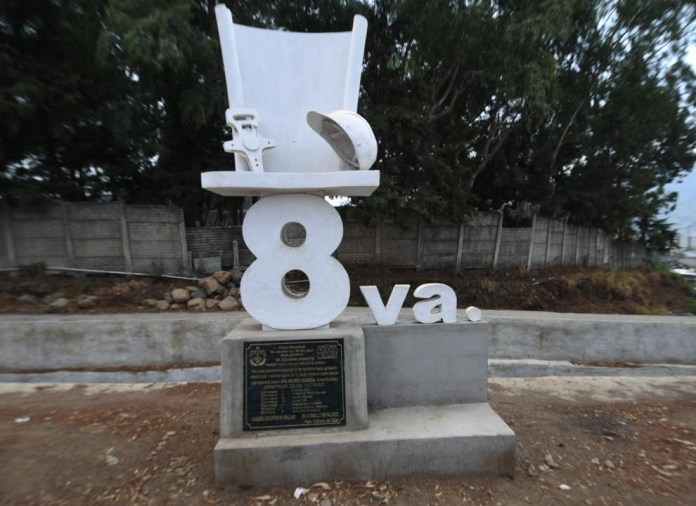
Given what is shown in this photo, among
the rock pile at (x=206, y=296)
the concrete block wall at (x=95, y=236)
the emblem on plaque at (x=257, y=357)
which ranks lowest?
the rock pile at (x=206, y=296)

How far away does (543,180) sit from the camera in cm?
1345

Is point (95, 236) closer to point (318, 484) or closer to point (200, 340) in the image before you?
point (200, 340)

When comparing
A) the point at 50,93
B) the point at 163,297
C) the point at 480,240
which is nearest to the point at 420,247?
the point at 480,240

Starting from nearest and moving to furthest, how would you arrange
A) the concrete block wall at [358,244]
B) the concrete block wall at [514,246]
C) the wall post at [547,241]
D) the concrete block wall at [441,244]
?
the concrete block wall at [441,244]
the concrete block wall at [358,244]
the concrete block wall at [514,246]
the wall post at [547,241]

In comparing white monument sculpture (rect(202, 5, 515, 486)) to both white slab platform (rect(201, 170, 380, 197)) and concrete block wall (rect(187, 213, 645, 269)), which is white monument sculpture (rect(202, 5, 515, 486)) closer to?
white slab platform (rect(201, 170, 380, 197))

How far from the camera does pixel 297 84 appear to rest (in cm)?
384

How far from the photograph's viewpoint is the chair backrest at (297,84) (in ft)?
12.3

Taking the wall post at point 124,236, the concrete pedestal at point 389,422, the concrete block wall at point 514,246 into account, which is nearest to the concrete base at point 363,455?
the concrete pedestal at point 389,422

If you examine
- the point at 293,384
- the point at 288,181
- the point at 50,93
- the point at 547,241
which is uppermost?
the point at 50,93

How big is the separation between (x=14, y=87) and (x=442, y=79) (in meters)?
8.66

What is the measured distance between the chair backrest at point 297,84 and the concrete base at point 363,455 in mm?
2285

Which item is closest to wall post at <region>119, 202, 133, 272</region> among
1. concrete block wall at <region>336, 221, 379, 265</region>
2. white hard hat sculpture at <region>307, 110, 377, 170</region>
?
concrete block wall at <region>336, 221, 379, 265</region>

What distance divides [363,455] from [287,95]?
314 cm

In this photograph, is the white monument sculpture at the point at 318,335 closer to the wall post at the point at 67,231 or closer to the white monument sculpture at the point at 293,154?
the white monument sculpture at the point at 293,154
